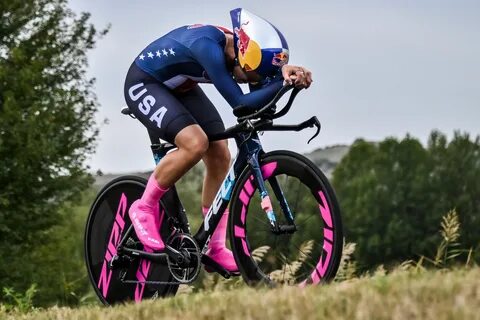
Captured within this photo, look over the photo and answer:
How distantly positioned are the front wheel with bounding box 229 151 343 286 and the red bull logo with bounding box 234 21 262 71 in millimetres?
649

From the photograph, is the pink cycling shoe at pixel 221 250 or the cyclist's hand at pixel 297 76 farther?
the pink cycling shoe at pixel 221 250

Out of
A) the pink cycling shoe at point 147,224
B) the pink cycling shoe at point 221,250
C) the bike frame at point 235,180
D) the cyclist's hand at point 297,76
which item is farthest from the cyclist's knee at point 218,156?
the cyclist's hand at point 297,76

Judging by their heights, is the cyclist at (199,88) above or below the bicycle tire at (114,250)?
above

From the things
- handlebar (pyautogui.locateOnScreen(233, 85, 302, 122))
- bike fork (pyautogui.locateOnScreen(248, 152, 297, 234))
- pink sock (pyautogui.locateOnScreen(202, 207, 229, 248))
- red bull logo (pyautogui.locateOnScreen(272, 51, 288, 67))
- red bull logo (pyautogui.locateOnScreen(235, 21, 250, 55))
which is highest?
red bull logo (pyautogui.locateOnScreen(235, 21, 250, 55))

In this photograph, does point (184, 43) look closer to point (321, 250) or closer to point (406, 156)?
point (321, 250)

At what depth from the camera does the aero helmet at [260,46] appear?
23.7 feet

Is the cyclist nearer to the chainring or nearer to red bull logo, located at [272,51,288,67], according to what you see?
red bull logo, located at [272,51,288,67]

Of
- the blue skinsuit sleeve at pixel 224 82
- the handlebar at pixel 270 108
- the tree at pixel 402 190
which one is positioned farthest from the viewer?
the tree at pixel 402 190

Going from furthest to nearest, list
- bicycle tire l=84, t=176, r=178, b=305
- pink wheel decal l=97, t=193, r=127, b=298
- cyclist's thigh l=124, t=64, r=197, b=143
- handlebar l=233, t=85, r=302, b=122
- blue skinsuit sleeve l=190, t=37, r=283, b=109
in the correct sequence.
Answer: pink wheel decal l=97, t=193, r=127, b=298 → bicycle tire l=84, t=176, r=178, b=305 → cyclist's thigh l=124, t=64, r=197, b=143 → blue skinsuit sleeve l=190, t=37, r=283, b=109 → handlebar l=233, t=85, r=302, b=122

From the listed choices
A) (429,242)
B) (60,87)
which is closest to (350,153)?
(429,242)

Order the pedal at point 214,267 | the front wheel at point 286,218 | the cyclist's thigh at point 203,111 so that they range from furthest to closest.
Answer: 1. the cyclist's thigh at point 203,111
2. the pedal at point 214,267
3. the front wheel at point 286,218

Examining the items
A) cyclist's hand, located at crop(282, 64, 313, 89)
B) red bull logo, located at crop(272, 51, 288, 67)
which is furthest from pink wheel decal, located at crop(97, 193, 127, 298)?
cyclist's hand, located at crop(282, 64, 313, 89)

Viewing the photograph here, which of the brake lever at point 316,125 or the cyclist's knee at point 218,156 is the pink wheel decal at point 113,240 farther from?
the brake lever at point 316,125

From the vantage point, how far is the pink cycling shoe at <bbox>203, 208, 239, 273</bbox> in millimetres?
7992
